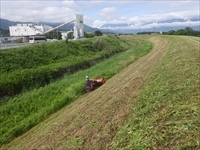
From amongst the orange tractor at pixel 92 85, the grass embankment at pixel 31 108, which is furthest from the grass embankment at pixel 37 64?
the orange tractor at pixel 92 85

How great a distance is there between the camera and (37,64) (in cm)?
2686

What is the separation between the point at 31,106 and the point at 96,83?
201 inches

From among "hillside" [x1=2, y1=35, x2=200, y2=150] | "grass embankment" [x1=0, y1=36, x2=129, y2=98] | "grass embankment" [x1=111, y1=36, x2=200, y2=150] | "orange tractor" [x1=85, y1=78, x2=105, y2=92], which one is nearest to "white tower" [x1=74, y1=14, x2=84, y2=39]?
"grass embankment" [x1=0, y1=36, x2=129, y2=98]

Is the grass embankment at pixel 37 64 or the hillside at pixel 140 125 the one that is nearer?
the hillside at pixel 140 125

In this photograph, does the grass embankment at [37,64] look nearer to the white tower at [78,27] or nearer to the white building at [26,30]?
the white tower at [78,27]

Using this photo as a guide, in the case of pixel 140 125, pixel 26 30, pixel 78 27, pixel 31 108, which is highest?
pixel 26 30

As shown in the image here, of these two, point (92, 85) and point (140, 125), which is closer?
point (140, 125)

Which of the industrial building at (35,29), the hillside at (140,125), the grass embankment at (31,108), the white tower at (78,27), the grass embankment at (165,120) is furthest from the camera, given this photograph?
the industrial building at (35,29)

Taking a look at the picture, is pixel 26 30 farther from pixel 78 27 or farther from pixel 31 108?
pixel 31 108

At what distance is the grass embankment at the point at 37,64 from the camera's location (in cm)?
2012

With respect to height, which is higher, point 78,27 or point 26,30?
point 26,30

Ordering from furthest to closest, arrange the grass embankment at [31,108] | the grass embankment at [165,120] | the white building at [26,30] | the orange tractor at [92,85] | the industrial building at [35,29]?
the white building at [26,30] < the industrial building at [35,29] < the orange tractor at [92,85] < the grass embankment at [31,108] < the grass embankment at [165,120]

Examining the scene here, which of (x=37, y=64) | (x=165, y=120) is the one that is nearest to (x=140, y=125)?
(x=165, y=120)

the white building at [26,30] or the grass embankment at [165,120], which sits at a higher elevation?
the white building at [26,30]
